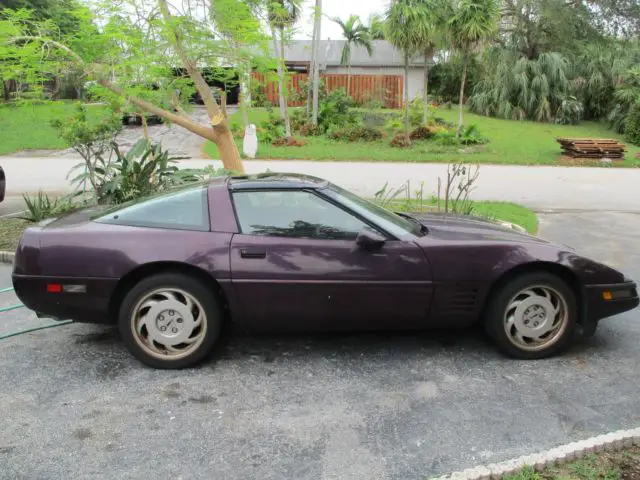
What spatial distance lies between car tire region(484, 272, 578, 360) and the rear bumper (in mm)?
2620

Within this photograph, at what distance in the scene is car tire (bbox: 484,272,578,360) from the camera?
4.00m

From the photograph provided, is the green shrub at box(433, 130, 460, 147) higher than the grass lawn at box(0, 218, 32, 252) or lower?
higher

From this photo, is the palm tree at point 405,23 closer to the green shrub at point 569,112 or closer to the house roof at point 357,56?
the green shrub at point 569,112

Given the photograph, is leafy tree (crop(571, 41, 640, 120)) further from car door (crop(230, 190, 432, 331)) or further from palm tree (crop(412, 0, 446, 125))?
car door (crop(230, 190, 432, 331))

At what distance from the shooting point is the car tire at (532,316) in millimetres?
4000

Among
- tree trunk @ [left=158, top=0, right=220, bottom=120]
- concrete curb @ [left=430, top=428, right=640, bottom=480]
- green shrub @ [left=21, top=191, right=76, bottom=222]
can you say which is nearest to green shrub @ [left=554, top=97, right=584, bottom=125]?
tree trunk @ [left=158, top=0, right=220, bottom=120]

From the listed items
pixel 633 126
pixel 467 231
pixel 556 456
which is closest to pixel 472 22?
pixel 633 126

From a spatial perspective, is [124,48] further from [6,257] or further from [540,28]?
[540,28]

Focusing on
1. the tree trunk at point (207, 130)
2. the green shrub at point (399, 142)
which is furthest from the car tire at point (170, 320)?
the green shrub at point (399, 142)

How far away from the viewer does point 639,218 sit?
32.5ft

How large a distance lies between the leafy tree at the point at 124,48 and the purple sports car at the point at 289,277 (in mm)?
4980

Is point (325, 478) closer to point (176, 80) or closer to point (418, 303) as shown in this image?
point (418, 303)

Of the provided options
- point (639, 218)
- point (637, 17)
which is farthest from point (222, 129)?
point (637, 17)

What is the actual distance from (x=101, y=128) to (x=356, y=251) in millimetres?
5143
